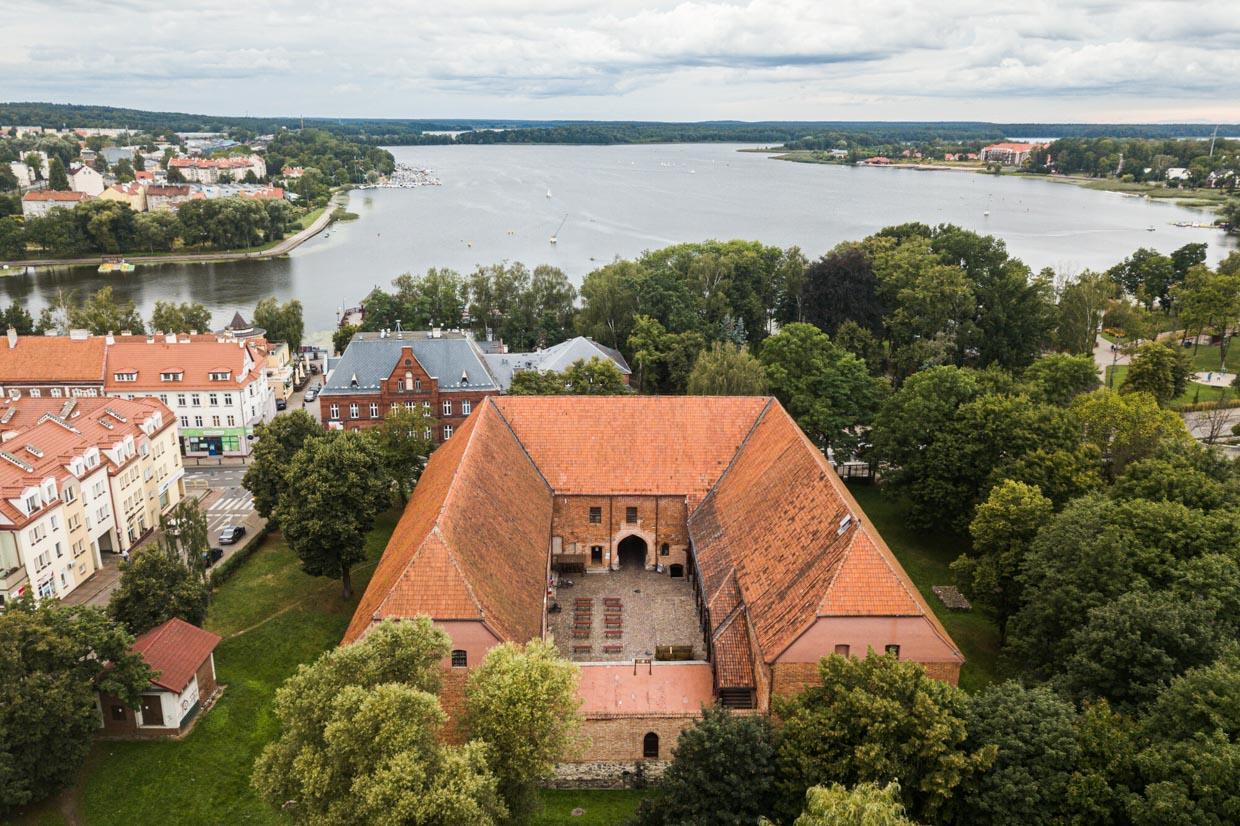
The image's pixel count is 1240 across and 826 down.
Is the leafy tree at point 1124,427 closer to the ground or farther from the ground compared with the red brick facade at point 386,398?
farther from the ground

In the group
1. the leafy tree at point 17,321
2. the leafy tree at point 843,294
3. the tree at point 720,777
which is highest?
the leafy tree at point 843,294

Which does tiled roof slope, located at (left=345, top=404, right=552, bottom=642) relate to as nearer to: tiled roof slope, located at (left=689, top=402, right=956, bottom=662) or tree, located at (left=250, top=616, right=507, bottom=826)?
tree, located at (left=250, top=616, right=507, bottom=826)

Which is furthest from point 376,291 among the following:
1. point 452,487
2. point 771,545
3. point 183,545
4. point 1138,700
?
point 1138,700

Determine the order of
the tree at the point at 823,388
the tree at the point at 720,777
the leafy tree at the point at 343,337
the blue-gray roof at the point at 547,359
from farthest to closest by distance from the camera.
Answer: the leafy tree at the point at 343,337 < the blue-gray roof at the point at 547,359 < the tree at the point at 823,388 < the tree at the point at 720,777

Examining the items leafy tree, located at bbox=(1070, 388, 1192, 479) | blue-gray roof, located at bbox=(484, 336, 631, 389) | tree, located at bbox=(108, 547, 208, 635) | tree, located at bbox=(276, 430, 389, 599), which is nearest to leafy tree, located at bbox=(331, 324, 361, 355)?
blue-gray roof, located at bbox=(484, 336, 631, 389)

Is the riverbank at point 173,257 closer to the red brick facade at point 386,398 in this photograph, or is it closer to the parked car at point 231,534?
the red brick facade at point 386,398

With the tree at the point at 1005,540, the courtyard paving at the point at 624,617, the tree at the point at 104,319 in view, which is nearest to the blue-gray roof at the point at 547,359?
the courtyard paving at the point at 624,617
